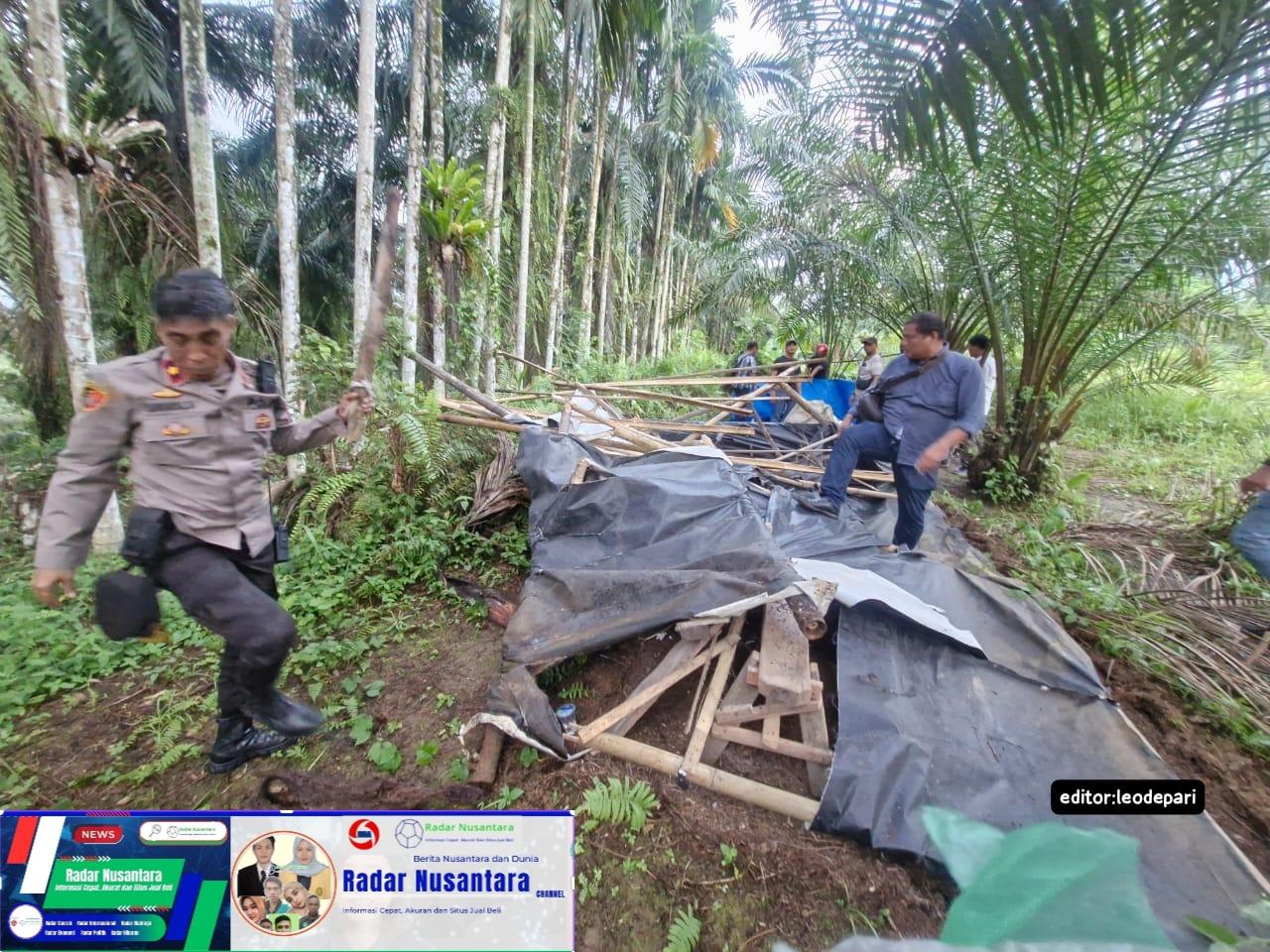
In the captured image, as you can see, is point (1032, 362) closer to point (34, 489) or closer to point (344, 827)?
point (344, 827)

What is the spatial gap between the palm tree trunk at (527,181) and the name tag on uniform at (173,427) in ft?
18.1

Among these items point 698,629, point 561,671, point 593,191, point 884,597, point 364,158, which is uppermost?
point 593,191

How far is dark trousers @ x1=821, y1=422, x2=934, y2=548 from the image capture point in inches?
128

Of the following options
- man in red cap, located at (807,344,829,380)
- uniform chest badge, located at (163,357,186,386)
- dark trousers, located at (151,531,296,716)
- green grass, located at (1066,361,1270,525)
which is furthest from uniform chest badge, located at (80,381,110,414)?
green grass, located at (1066,361,1270,525)

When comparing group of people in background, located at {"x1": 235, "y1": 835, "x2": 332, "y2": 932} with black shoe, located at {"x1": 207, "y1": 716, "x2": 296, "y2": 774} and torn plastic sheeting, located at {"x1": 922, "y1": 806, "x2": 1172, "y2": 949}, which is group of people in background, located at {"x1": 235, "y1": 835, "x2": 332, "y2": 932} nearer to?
black shoe, located at {"x1": 207, "y1": 716, "x2": 296, "y2": 774}

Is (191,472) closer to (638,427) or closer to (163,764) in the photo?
(163,764)

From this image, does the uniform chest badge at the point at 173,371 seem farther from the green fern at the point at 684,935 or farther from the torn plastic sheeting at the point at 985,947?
the green fern at the point at 684,935

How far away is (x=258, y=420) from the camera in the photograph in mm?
1806

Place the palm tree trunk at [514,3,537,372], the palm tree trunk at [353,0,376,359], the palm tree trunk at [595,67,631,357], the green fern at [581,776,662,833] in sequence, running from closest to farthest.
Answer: the green fern at [581,776,662,833] < the palm tree trunk at [353,0,376,359] < the palm tree trunk at [514,3,537,372] < the palm tree trunk at [595,67,631,357]

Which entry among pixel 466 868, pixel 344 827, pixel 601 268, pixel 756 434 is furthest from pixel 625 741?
pixel 601 268

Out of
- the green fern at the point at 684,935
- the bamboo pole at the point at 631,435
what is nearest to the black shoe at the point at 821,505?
the bamboo pole at the point at 631,435

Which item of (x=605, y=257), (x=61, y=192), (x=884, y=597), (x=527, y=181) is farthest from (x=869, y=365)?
(x=61, y=192)

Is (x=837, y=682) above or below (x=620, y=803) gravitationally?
above

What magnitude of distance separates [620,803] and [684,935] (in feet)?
1.40
